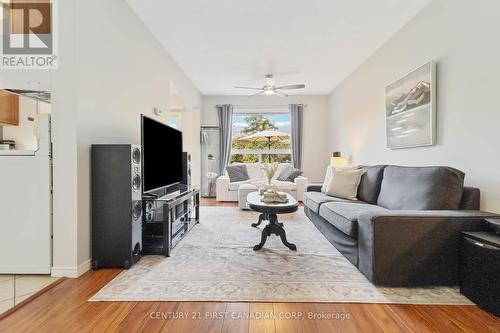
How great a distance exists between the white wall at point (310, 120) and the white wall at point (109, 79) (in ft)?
9.90

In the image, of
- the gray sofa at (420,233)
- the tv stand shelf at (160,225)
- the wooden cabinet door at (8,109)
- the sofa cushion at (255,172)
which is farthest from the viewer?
the sofa cushion at (255,172)

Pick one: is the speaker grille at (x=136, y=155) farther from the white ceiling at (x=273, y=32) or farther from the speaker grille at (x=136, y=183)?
→ the white ceiling at (x=273, y=32)

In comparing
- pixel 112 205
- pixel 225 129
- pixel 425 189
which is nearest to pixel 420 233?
pixel 425 189

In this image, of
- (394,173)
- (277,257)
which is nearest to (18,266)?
(277,257)

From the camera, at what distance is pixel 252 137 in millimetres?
5973

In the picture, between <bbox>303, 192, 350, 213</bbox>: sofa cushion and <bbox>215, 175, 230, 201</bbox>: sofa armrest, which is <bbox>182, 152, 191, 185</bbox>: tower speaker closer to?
<bbox>215, 175, 230, 201</bbox>: sofa armrest

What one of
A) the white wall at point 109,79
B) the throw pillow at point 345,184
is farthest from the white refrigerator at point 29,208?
the throw pillow at point 345,184

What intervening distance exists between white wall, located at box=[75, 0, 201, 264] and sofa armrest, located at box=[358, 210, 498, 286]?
2455mm

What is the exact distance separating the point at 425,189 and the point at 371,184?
95 centimetres

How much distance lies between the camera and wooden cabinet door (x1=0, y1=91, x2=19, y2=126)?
327 centimetres

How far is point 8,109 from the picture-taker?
11.0ft

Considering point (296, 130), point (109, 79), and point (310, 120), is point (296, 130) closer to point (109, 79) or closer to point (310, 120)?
point (310, 120)

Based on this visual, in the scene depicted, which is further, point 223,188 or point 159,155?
point 223,188

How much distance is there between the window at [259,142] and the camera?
22.3 ft
